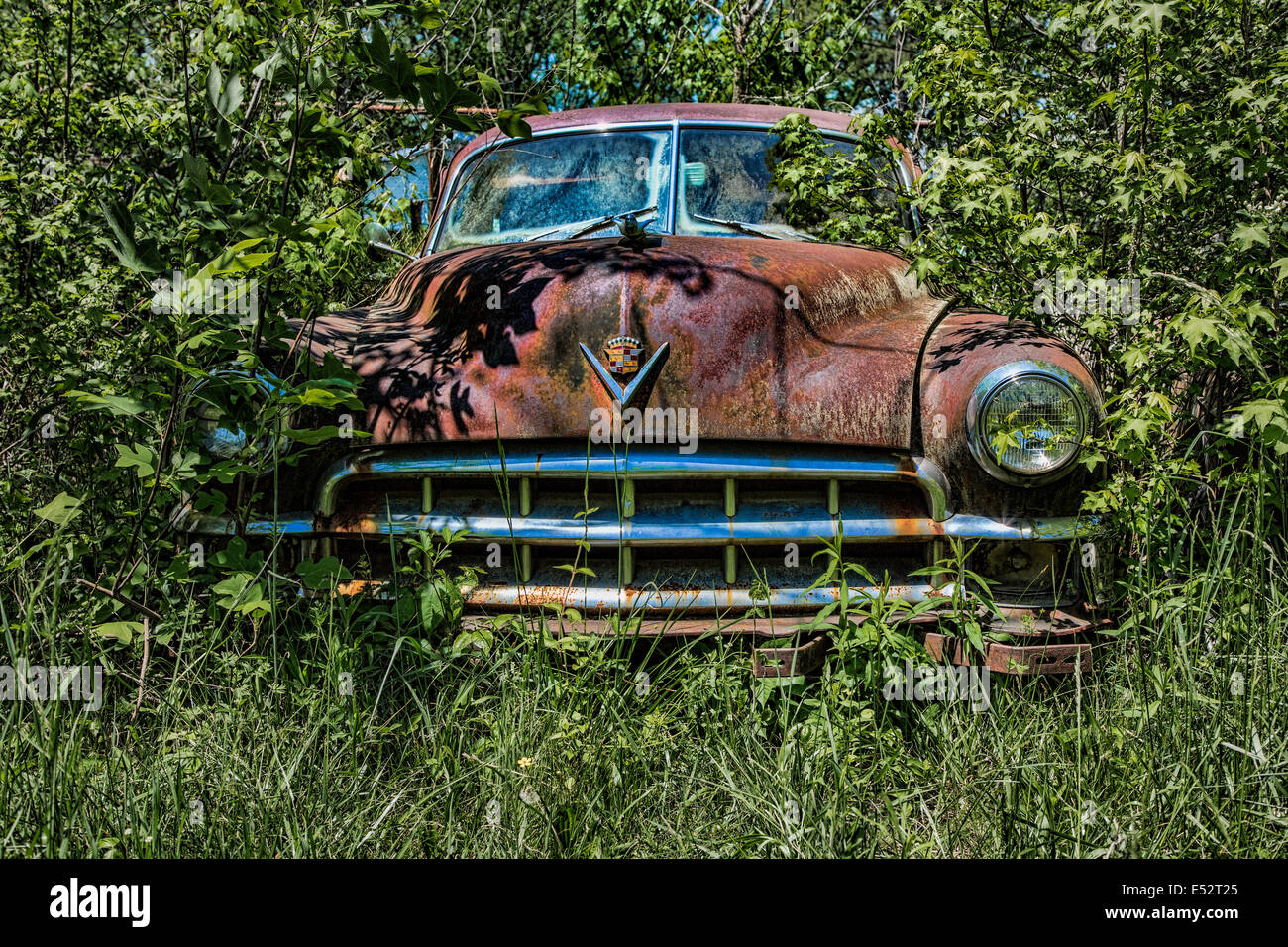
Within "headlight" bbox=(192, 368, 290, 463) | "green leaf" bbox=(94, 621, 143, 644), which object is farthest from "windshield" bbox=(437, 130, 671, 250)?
"green leaf" bbox=(94, 621, 143, 644)

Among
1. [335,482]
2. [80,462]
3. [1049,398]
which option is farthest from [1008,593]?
[80,462]

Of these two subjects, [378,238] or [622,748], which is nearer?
[622,748]

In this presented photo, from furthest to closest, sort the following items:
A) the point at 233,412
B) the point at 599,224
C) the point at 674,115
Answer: the point at 674,115 < the point at 599,224 < the point at 233,412

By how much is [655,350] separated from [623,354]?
0.28ft

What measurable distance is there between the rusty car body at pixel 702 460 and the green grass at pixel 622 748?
173mm

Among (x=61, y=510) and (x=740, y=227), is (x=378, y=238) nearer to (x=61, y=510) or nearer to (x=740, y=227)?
(x=740, y=227)

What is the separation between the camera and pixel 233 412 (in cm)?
225

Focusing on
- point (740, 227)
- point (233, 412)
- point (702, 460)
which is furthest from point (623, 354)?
point (740, 227)

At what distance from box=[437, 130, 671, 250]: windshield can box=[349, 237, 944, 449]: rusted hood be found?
605 millimetres

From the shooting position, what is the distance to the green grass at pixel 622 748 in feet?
5.84

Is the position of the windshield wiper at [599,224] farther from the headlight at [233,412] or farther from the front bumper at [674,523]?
the headlight at [233,412]

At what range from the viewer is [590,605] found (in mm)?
2346

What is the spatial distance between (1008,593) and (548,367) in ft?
4.31

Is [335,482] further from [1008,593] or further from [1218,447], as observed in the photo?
[1218,447]
